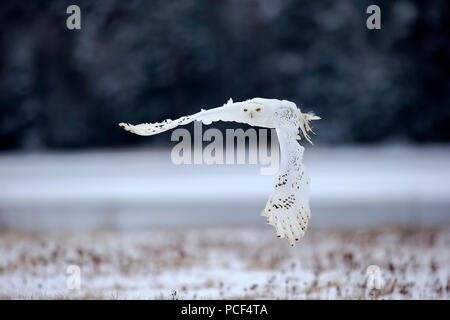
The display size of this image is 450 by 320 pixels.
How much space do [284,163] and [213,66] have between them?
72.2 ft

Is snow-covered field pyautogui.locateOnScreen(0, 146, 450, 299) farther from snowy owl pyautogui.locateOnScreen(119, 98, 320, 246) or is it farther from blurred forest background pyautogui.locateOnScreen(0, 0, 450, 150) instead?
blurred forest background pyautogui.locateOnScreen(0, 0, 450, 150)

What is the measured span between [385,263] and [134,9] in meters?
21.6

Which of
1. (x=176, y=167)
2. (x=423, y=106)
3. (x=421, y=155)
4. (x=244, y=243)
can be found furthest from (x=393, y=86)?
(x=244, y=243)

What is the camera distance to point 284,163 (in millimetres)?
5152

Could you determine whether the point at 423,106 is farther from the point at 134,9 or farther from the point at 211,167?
the point at 134,9

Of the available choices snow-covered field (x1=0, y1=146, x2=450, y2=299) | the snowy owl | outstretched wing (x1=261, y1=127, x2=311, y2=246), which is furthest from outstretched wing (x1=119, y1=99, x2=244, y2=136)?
snow-covered field (x1=0, y1=146, x2=450, y2=299)

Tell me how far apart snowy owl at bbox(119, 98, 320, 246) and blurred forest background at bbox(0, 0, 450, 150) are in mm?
19681

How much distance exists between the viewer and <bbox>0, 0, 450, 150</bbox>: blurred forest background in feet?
80.7

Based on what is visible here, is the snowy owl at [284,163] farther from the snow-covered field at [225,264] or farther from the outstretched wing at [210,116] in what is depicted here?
the snow-covered field at [225,264]

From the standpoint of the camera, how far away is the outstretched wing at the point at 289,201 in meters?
5.09

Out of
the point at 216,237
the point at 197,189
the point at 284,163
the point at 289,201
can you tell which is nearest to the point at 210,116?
the point at 284,163

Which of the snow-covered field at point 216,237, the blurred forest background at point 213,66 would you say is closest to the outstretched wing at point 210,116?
the snow-covered field at point 216,237

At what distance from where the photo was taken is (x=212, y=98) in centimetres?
2675

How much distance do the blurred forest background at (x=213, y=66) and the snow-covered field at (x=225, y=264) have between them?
51.2 feet
